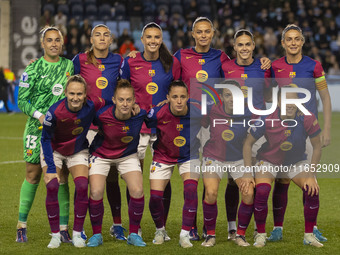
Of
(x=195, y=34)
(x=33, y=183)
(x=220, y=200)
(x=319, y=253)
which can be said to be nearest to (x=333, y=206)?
(x=220, y=200)

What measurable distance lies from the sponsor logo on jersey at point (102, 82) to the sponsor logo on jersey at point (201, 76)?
32.5 inches

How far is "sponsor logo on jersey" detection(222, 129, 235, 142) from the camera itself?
19.8 ft

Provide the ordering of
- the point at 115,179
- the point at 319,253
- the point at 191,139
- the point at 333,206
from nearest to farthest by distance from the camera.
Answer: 1. the point at 319,253
2. the point at 191,139
3. the point at 115,179
4. the point at 333,206

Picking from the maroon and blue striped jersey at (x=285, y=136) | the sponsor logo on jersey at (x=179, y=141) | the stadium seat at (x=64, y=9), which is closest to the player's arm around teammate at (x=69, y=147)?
the sponsor logo on jersey at (x=179, y=141)

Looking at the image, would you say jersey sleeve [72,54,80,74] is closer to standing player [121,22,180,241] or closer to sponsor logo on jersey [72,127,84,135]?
standing player [121,22,180,241]

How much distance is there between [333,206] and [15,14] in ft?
55.5

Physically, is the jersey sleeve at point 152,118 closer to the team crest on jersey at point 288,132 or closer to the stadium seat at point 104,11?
the team crest on jersey at point 288,132

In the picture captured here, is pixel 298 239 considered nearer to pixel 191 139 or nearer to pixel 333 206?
pixel 191 139

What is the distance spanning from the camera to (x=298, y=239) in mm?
6195

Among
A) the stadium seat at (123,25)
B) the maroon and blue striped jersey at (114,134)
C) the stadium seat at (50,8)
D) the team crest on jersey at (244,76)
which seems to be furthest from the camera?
the stadium seat at (123,25)

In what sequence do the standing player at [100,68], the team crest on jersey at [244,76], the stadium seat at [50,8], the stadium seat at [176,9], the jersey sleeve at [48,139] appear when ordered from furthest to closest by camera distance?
1. the stadium seat at [176,9]
2. the stadium seat at [50,8]
3. the standing player at [100,68]
4. the team crest on jersey at [244,76]
5. the jersey sleeve at [48,139]

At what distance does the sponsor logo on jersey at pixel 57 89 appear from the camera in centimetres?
604

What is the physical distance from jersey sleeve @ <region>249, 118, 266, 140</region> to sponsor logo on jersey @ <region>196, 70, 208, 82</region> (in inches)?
25.7

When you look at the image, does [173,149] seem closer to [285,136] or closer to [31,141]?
[285,136]
